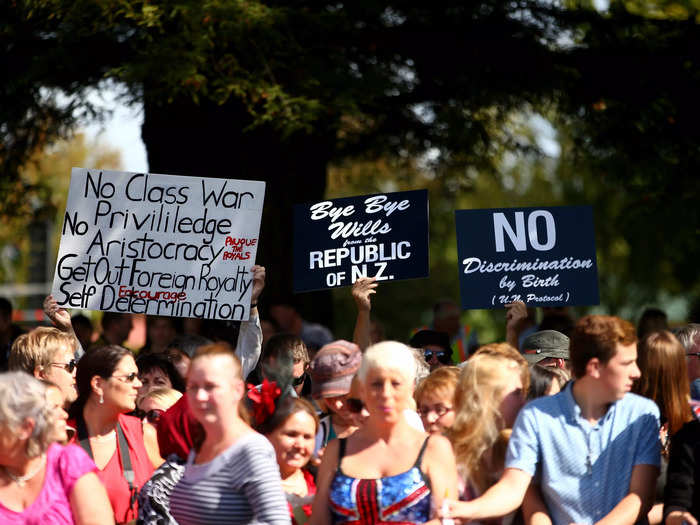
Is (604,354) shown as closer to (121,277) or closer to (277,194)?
(121,277)

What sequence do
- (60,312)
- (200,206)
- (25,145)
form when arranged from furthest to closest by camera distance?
(25,145)
(200,206)
(60,312)

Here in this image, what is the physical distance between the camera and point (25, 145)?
12.6 metres

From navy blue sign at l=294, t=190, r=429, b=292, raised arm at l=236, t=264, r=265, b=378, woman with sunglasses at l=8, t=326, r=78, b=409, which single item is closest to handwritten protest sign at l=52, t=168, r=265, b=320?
raised arm at l=236, t=264, r=265, b=378

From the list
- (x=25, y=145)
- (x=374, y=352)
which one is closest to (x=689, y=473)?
(x=374, y=352)

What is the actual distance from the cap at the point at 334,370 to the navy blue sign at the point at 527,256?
202 cm

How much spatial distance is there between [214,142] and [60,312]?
429 centimetres

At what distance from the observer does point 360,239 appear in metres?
7.66

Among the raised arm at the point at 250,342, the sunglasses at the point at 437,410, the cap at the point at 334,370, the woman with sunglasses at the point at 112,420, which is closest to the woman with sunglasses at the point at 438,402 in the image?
the sunglasses at the point at 437,410

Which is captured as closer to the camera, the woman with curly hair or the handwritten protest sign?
the woman with curly hair

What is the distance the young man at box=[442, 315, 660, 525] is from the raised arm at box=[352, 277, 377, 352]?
97.7 inches

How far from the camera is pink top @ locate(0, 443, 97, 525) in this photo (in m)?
4.18

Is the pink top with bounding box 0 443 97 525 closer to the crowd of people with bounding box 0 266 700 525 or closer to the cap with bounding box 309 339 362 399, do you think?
the crowd of people with bounding box 0 266 700 525

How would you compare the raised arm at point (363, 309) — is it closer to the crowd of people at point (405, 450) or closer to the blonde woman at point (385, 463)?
the crowd of people at point (405, 450)

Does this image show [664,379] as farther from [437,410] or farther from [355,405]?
[355,405]
